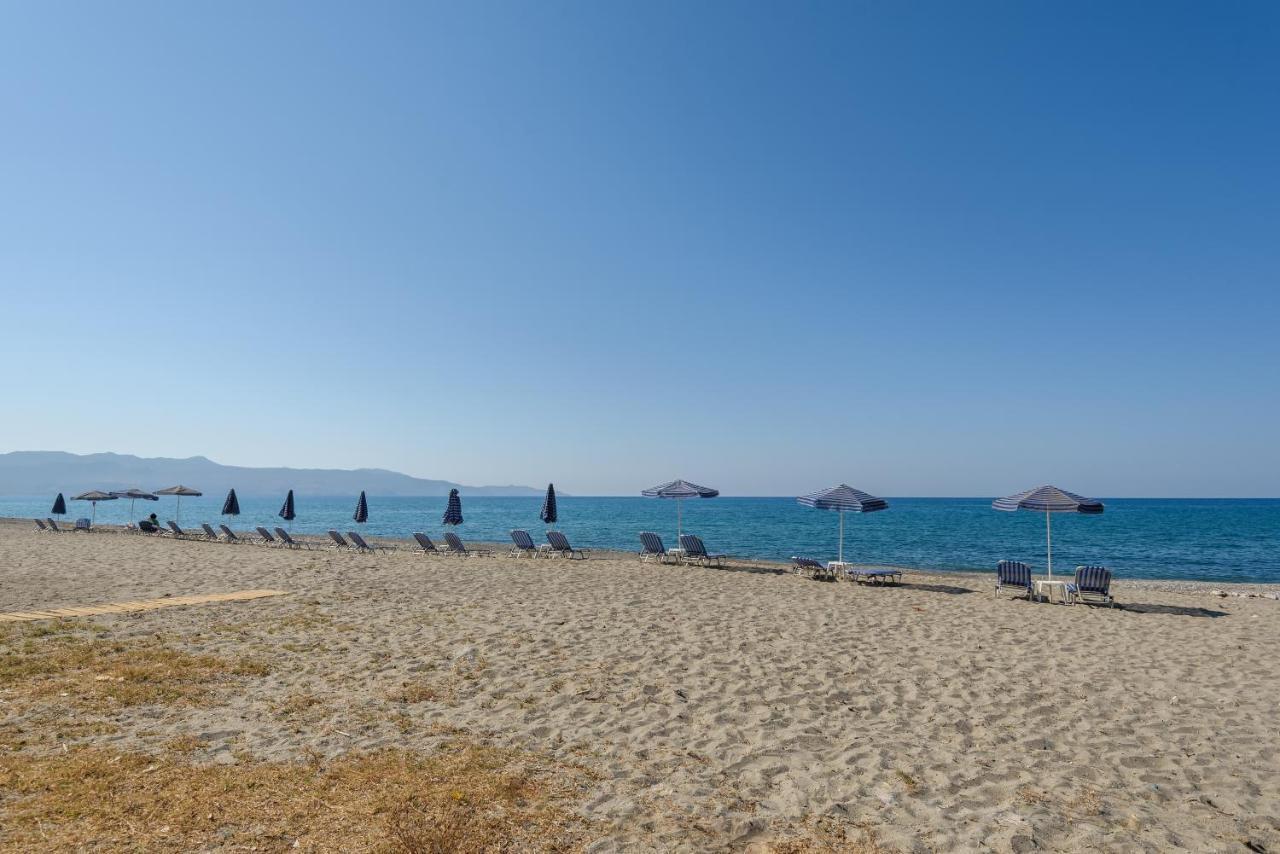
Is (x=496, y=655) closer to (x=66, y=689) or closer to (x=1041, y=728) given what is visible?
(x=66, y=689)

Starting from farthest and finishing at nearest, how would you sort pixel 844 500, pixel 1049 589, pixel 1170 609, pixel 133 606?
pixel 844 500
pixel 1049 589
pixel 1170 609
pixel 133 606

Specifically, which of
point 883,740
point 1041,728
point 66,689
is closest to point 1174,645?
point 1041,728

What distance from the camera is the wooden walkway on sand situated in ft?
29.1

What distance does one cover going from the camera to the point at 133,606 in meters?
9.82

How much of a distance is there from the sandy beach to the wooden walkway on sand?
0.44 meters

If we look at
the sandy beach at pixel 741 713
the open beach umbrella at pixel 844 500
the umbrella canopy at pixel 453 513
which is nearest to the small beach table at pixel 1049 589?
the sandy beach at pixel 741 713

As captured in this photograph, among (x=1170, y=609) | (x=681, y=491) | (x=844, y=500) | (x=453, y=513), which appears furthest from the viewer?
(x=453, y=513)

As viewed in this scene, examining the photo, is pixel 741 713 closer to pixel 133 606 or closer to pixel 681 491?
pixel 133 606

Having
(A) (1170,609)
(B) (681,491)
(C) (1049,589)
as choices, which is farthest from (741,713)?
(B) (681,491)

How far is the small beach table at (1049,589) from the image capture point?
1265cm

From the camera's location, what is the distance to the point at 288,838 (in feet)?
11.0

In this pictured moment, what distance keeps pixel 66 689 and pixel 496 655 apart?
3.77 meters

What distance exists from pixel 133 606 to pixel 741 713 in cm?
949

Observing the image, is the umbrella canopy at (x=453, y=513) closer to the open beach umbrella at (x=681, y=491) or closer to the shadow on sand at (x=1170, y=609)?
the open beach umbrella at (x=681, y=491)
